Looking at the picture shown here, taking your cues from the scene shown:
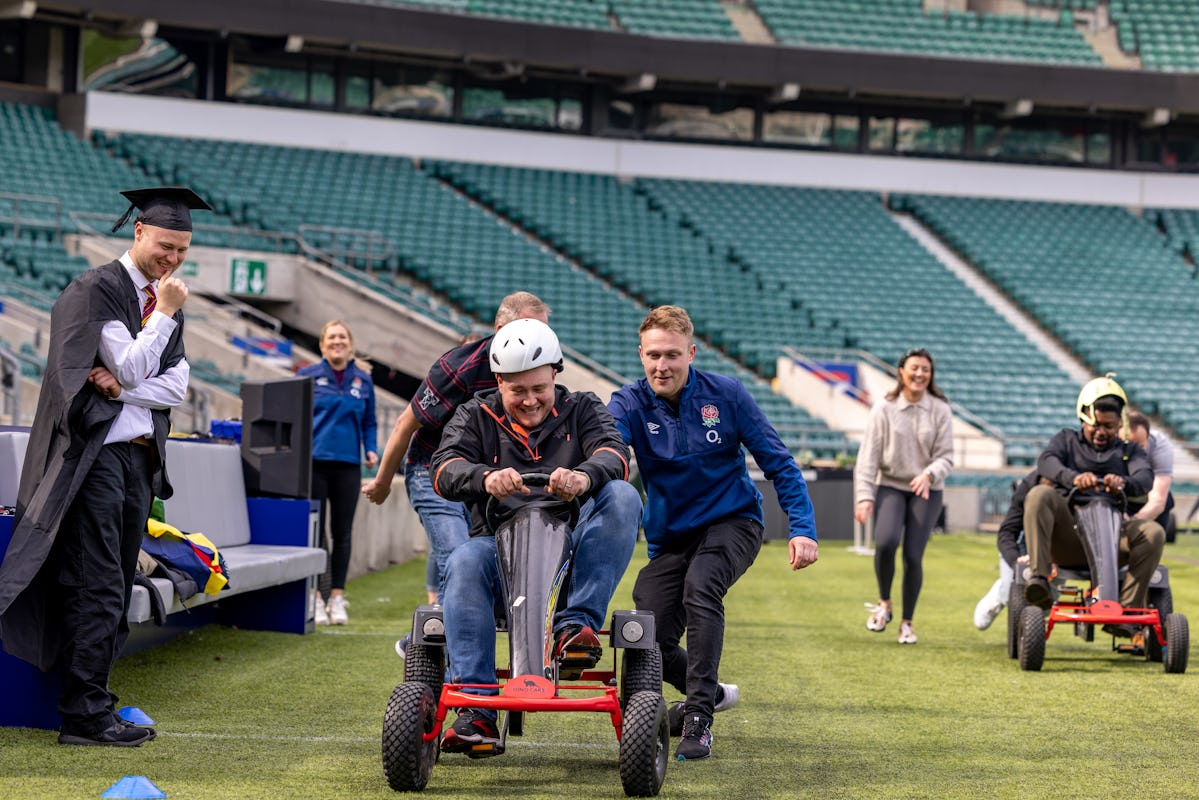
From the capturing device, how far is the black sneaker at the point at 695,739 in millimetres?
6160

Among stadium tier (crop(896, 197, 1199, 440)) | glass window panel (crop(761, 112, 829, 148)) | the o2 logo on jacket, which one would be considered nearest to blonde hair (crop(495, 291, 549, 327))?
the o2 logo on jacket

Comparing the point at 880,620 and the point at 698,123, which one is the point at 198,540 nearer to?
the point at 880,620

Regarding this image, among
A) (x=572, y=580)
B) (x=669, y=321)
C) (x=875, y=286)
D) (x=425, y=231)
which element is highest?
(x=425, y=231)

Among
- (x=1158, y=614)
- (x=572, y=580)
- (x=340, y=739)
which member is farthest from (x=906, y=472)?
(x=572, y=580)

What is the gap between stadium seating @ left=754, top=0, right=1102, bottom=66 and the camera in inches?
1457

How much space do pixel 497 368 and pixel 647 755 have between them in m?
1.43

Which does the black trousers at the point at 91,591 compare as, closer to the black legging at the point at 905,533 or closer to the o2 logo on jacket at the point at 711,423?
the o2 logo on jacket at the point at 711,423

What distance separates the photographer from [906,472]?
35.1ft

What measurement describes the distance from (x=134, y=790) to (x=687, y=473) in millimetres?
2558

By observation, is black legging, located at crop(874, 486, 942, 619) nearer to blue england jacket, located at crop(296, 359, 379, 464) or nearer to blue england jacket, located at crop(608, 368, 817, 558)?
blue england jacket, located at crop(296, 359, 379, 464)

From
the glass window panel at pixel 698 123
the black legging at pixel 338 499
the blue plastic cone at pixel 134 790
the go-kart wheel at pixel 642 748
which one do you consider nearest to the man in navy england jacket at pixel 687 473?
the go-kart wheel at pixel 642 748

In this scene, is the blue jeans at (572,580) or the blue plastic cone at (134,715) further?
the blue plastic cone at (134,715)

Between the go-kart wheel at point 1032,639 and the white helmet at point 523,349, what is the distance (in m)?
4.56

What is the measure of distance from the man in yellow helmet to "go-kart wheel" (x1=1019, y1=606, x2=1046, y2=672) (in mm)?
193
